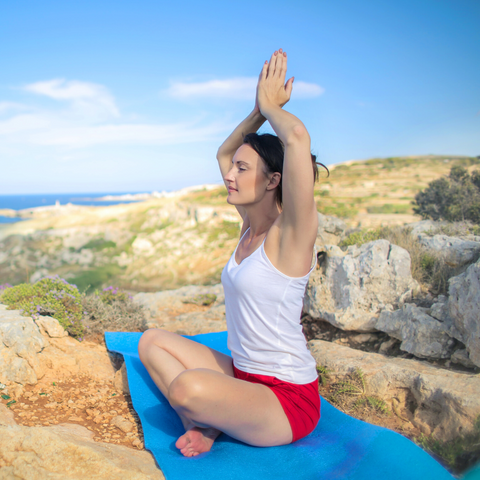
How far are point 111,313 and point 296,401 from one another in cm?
293

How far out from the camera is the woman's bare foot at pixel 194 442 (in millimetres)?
2045

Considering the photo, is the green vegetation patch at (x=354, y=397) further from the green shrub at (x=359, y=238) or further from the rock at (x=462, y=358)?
the green shrub at (x=359, y=238)

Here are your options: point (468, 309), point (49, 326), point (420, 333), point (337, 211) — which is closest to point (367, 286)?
point (420, 333)

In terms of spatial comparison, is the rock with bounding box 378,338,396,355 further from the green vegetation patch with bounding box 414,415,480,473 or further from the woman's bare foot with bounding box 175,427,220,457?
the woman's bare foot with bounding box 175,427,220,457

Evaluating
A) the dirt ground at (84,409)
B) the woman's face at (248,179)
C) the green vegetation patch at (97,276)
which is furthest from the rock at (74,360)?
the green vegetation patch at (97,276)

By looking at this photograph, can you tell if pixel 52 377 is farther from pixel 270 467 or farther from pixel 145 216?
pixel 145 216

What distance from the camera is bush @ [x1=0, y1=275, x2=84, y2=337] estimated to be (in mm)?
3709

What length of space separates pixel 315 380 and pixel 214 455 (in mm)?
734

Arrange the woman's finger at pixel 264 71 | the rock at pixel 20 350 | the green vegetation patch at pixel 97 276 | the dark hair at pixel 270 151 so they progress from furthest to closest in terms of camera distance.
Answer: the green vegetation patch at pixel 97 276 < the rock at pixel 20 350 < the woman's finger at pixel 264 71 < the dark hair at pixel 270 151

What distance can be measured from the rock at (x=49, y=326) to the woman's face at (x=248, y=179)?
2422mm

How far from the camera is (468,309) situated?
9.35ft

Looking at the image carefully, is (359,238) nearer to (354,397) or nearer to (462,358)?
(462,358)

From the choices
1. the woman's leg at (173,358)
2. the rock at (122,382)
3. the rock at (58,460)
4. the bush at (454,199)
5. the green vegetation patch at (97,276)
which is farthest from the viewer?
the green vegetation patch at (97,276)

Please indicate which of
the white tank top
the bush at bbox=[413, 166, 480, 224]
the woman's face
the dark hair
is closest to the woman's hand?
the dark hair
